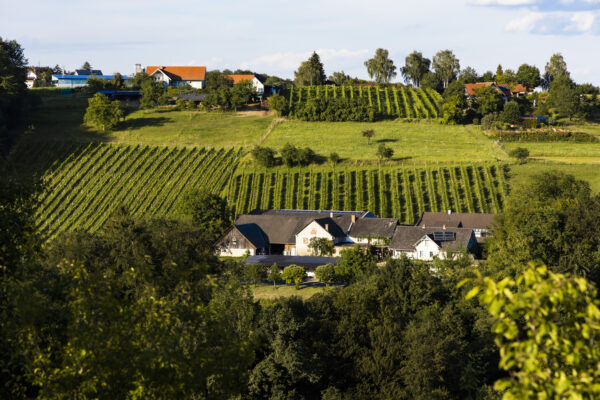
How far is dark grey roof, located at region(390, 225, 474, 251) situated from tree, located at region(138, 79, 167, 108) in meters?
64.8

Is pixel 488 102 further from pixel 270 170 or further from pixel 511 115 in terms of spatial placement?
pixel 270 170

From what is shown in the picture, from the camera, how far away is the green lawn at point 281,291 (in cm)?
→ 4910

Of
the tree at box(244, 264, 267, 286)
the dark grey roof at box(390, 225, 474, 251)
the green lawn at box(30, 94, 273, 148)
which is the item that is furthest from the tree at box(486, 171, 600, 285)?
the green lawn at box(30, 94, 273, 148)

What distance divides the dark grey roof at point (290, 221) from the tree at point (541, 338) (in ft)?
189

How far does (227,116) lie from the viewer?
109 meters

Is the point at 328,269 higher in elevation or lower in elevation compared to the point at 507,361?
lower

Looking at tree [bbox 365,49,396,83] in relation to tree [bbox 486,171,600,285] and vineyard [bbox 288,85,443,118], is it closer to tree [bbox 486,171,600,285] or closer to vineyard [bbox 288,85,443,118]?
vineyard [bbox 288,85,443,118]

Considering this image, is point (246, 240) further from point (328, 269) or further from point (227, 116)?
point (227, 116)

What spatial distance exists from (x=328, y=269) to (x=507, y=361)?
145 feet

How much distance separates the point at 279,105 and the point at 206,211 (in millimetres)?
44587

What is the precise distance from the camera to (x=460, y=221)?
68500mm

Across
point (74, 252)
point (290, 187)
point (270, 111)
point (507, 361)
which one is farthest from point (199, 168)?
point (507, 361)

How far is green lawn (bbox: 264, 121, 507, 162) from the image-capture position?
86750 mm

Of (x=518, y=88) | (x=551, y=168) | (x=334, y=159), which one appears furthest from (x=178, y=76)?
(x=551, y=168)
